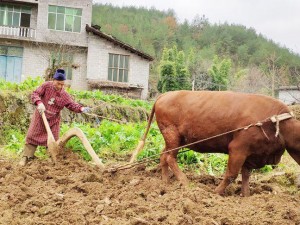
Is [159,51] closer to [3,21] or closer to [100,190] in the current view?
[3,21]

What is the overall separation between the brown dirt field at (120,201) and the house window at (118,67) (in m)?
22.2

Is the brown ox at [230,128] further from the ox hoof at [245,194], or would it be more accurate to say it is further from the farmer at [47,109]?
the farmer at [47,109]

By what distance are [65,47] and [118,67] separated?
3406 millimetres

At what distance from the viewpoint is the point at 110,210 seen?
4.96 metres

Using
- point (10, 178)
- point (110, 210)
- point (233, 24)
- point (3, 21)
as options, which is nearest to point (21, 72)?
point (3, 21)

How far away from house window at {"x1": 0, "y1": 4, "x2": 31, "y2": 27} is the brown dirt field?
78.9ft

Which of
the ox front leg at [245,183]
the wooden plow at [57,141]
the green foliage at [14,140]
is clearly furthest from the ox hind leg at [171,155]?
the green foliage at [14,140]

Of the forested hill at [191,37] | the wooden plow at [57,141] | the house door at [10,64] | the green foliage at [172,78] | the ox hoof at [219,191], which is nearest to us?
the ox hoof at [219,191]

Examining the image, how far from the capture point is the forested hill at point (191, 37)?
8400 centimetres

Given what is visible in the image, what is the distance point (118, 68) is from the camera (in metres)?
29.3

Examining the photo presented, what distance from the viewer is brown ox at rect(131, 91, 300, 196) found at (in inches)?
245

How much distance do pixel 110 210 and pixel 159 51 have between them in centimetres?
7698

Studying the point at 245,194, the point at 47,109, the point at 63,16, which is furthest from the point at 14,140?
the point at 63,16

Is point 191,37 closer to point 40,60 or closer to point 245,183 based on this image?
point 40,60
